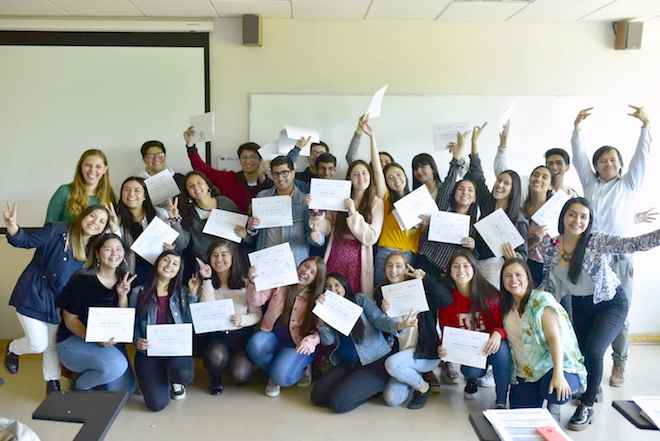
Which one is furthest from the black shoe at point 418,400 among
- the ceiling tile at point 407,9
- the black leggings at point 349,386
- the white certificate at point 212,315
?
the ceiling tile at point 407,9

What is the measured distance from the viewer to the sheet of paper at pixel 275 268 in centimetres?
290

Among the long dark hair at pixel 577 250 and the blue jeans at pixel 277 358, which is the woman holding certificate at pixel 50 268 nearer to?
the blue jeans at pixel 277 358

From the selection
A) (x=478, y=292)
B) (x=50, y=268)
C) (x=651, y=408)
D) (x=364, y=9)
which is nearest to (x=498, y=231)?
(x=478, y=292)

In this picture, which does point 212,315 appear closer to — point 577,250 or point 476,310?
point 476,310

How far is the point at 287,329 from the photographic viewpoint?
300cm

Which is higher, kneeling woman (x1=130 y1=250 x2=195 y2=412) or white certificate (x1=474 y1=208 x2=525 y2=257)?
white certificate (x1=474 y1=208 x2=525 y2=257)

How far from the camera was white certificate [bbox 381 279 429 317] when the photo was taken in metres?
2.76

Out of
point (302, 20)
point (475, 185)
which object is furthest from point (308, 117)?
point (475, 185)

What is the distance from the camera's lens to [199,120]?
11.1 feet

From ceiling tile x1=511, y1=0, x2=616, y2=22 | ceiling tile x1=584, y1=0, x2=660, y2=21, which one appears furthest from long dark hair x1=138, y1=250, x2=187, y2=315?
ceiling tile x1=584, y1=0, x2=660, y2=21

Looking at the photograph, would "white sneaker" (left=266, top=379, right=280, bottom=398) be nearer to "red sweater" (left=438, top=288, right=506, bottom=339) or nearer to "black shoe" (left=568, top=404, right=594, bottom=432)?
"red sweater" (left=438, top=288, right=506, bottom=339)

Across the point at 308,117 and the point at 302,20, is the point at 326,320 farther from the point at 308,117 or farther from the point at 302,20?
the point at 302,20

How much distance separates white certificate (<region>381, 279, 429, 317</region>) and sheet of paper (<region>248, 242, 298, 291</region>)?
0.57m

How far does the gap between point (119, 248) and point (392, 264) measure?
1560 mm
